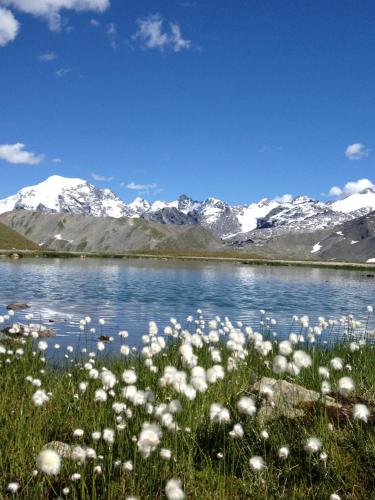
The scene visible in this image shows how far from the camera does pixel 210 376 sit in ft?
22.6

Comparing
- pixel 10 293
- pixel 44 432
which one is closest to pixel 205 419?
pixel 44 432

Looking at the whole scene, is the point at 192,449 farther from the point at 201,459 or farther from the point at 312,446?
the point at 312,446

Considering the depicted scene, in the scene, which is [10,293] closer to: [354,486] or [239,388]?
[239,388]

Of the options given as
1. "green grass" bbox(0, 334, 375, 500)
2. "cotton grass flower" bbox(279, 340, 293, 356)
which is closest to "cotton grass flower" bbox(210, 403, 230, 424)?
"green grass" bbox(0, 334, 375, 500)

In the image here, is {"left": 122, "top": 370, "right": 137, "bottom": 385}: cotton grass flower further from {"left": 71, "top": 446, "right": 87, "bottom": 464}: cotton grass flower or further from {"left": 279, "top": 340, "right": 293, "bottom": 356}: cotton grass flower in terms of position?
{"left": 279, "top": 340, "right": 293, "bottom": 356}: cotton grass flower

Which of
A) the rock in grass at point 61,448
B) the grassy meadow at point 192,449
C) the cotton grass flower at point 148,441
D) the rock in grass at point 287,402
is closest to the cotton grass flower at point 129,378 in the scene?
the grassy meadow at point 192,449

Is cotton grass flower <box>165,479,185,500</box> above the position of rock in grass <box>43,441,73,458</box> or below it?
above

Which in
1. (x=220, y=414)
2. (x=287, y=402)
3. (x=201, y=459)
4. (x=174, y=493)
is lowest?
(x=201, y=459)

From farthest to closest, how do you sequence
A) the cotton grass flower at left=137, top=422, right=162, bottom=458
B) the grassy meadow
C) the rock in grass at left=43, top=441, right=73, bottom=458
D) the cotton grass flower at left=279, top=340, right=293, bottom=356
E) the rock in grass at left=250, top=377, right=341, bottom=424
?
the cotton grass flower at left=279, top=340, right=293, bottom=356
the rock in grass at left=250, top=377, right=341, bottom=424
the rock in grass at left=43, top=441, right=73, bottom=458
the grassy meadow
the cotton grass flower at left=137, top=422, right=162, bottom=458

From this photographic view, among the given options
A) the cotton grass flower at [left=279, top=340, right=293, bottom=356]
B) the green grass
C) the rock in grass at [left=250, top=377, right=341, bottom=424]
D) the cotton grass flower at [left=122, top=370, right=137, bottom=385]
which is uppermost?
the cotton grass flower at [left=279, top=340, right=293, bottom=356]

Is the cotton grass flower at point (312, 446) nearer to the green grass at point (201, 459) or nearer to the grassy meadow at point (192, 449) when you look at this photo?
the grassy meadow at point (192, 449)

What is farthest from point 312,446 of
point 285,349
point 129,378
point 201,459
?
point 285,349

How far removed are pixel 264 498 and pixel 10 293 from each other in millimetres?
47158

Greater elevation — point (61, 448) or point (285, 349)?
point (285, 349)
